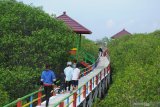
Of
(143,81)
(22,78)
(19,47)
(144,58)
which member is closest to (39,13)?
(19,47)

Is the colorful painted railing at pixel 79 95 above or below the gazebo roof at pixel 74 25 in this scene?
below

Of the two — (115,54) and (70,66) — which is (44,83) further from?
(115,54)

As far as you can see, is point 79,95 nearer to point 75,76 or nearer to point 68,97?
point 75,76

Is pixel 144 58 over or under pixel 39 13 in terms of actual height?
under

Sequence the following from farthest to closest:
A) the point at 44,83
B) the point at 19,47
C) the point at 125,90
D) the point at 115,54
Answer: the point at 115,54 < the point at 19,47 < the point at 125,90 < the point at 44,83

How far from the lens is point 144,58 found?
1403 inches

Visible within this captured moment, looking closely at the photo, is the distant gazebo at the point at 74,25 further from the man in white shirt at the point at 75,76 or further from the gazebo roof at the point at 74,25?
the man in white shirt at the point at 75,76

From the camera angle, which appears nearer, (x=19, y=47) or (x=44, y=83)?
(x=44, y=83)

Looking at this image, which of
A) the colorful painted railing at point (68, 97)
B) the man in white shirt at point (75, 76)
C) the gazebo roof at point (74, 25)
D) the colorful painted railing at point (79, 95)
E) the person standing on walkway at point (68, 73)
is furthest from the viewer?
the gazebo roof at point (74, 25)

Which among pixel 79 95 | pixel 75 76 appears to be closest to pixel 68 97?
pixel 79 95

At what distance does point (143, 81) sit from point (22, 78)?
6.56 m

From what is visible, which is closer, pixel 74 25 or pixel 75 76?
pixel 75 76

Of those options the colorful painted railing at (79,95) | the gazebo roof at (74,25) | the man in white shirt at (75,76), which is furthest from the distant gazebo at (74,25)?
the man in white shirt at (75,76)

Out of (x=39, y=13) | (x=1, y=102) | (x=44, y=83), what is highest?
(x=39, y=13)
